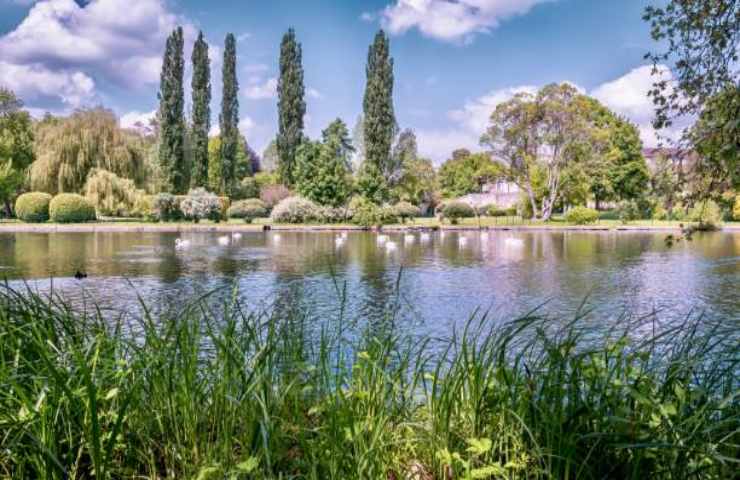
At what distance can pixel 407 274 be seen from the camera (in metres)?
12.6

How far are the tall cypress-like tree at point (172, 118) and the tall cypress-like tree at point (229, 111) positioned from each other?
4152 mm

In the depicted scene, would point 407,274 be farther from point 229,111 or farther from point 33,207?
point 229,111

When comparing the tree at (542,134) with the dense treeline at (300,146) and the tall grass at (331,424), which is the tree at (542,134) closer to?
the dense treeline at (300,146)

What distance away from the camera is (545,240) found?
76.9 ft

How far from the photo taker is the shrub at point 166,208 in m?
30.9

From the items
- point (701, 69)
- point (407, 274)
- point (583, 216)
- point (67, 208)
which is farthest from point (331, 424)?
point (583, 216)

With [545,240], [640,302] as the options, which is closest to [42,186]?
[545,240]

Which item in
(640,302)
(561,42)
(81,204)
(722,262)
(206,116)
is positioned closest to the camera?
(640,302)

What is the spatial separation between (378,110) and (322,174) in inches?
235

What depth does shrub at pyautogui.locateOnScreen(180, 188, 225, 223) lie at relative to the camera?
31406 mm

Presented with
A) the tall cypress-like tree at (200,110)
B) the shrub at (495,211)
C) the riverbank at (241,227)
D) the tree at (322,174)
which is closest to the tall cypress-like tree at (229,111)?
the tall cypress-like tree at (200,110)

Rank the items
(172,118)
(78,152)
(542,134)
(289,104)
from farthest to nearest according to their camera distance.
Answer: (289,104) → (172,118) → (542,134) → (78,152)

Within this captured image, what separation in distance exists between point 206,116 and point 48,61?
13.0 meters

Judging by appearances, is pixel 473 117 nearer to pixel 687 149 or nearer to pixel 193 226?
pixel 193 226
